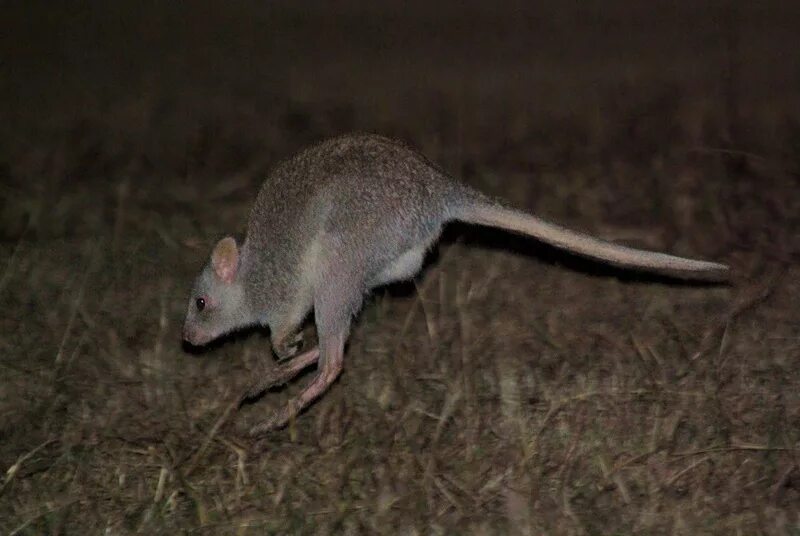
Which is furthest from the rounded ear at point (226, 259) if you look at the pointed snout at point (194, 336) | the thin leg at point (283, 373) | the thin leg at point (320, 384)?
the thin leg at point (320, 384)

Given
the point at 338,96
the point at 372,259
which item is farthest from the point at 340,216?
the point at 338,96

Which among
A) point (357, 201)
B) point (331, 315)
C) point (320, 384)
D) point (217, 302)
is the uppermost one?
point (357, 201)

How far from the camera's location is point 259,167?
7.94m

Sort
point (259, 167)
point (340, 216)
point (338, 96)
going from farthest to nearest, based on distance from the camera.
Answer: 1. point (338, 96)
2. point (259, 167)
3. point (340, 216)

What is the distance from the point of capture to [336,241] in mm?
4895

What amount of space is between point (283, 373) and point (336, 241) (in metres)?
0.67

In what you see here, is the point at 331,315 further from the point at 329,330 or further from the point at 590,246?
the point at 590,246

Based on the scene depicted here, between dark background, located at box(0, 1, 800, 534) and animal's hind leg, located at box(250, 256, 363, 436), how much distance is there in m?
0.11

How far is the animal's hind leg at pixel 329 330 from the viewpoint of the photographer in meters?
4.89

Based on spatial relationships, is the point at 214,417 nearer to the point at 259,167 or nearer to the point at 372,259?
the point at 372,259

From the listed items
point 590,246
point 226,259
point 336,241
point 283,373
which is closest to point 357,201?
point 336,241

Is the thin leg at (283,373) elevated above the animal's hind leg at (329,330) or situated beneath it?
situated beneath

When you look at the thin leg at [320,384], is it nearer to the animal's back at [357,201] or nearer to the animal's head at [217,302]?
the animal's back at [357,201]

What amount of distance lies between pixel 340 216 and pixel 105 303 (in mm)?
1629
